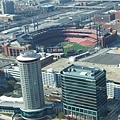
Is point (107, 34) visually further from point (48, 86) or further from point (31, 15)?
point (31, 15)

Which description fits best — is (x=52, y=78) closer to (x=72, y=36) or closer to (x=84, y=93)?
(x=84, y=93)

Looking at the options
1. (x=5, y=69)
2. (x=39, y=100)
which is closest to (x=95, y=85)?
(x=39, y=100)

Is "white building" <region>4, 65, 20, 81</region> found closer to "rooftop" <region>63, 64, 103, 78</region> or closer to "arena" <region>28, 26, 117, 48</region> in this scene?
"rooftop" <region>63, 64, 103, 78</region>

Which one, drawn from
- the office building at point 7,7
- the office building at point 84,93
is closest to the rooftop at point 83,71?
the office building at point 84,93

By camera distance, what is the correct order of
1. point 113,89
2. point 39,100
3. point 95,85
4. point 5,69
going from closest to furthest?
point 95,85, point 39,100, point 113,89, point 5,69

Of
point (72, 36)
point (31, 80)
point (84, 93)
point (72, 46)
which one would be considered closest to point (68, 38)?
point (72, 36)

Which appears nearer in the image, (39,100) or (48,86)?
(39,100)
